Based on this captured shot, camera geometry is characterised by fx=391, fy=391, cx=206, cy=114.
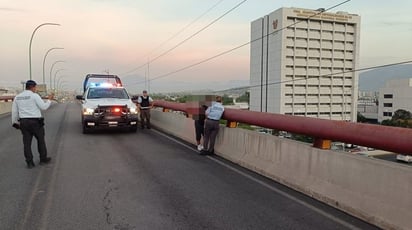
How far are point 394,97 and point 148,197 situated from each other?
16.3 ft

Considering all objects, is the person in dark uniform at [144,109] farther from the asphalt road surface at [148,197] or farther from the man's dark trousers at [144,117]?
the asphalt road surface at [148,197]

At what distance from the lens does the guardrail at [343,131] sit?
16.3 ft

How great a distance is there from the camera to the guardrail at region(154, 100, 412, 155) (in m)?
4.98

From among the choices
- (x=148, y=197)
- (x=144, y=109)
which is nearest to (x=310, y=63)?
(x=148, y=197)

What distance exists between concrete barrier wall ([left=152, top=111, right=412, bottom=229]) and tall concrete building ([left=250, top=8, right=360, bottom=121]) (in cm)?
314

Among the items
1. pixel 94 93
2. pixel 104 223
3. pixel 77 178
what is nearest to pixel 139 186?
pixel 77 178

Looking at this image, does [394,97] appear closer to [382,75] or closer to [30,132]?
[382,75]

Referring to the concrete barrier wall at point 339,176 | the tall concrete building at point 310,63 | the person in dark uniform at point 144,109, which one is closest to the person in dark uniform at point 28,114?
the concrete barrier wall at point 339,176

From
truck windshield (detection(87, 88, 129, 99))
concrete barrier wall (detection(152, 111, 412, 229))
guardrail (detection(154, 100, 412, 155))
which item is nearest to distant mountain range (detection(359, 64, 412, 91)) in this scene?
guardrail (detection(154, 100, 412, 155))

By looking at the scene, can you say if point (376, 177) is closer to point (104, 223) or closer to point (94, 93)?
point (104, 223)

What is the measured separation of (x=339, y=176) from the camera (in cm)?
577

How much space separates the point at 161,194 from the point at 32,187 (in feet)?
7.66

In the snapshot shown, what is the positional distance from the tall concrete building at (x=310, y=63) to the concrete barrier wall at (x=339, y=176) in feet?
10.3

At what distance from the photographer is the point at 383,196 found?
4.98 m
